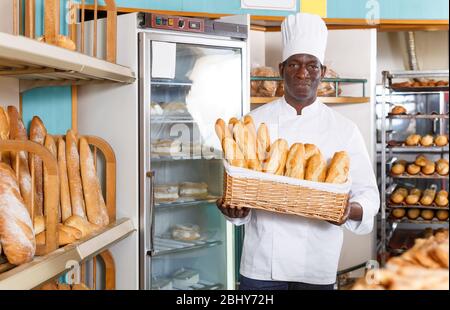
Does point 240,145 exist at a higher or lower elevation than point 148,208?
higher

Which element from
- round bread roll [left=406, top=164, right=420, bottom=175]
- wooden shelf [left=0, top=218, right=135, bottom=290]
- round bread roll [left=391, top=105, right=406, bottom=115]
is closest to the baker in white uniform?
wooden shelf [left=0, top=218, right=135, bottom=290]

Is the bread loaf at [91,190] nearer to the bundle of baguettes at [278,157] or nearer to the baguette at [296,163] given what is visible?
Answer: the bundle of baguettes at [278,157]

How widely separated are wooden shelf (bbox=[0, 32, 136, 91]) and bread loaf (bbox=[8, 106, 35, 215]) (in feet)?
0.29

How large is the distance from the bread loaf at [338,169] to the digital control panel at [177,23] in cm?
61

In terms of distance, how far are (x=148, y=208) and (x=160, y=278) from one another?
25 centimetres

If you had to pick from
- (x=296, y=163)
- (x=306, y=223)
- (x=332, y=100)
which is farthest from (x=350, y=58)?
(x=296, y=163)

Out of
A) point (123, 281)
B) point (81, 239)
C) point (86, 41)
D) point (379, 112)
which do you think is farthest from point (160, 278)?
point (379, 112)

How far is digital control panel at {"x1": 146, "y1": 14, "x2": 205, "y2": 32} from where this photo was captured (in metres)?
1.38

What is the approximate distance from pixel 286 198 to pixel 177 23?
2.18ft

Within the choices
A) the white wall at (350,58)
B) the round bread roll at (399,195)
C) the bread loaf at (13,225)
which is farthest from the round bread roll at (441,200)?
the bread loaf at (13,225)

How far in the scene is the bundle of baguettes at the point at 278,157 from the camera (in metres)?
0.91

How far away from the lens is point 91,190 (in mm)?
1283

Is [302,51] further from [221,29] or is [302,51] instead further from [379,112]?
[379,112]

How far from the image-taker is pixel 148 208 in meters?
1.41
